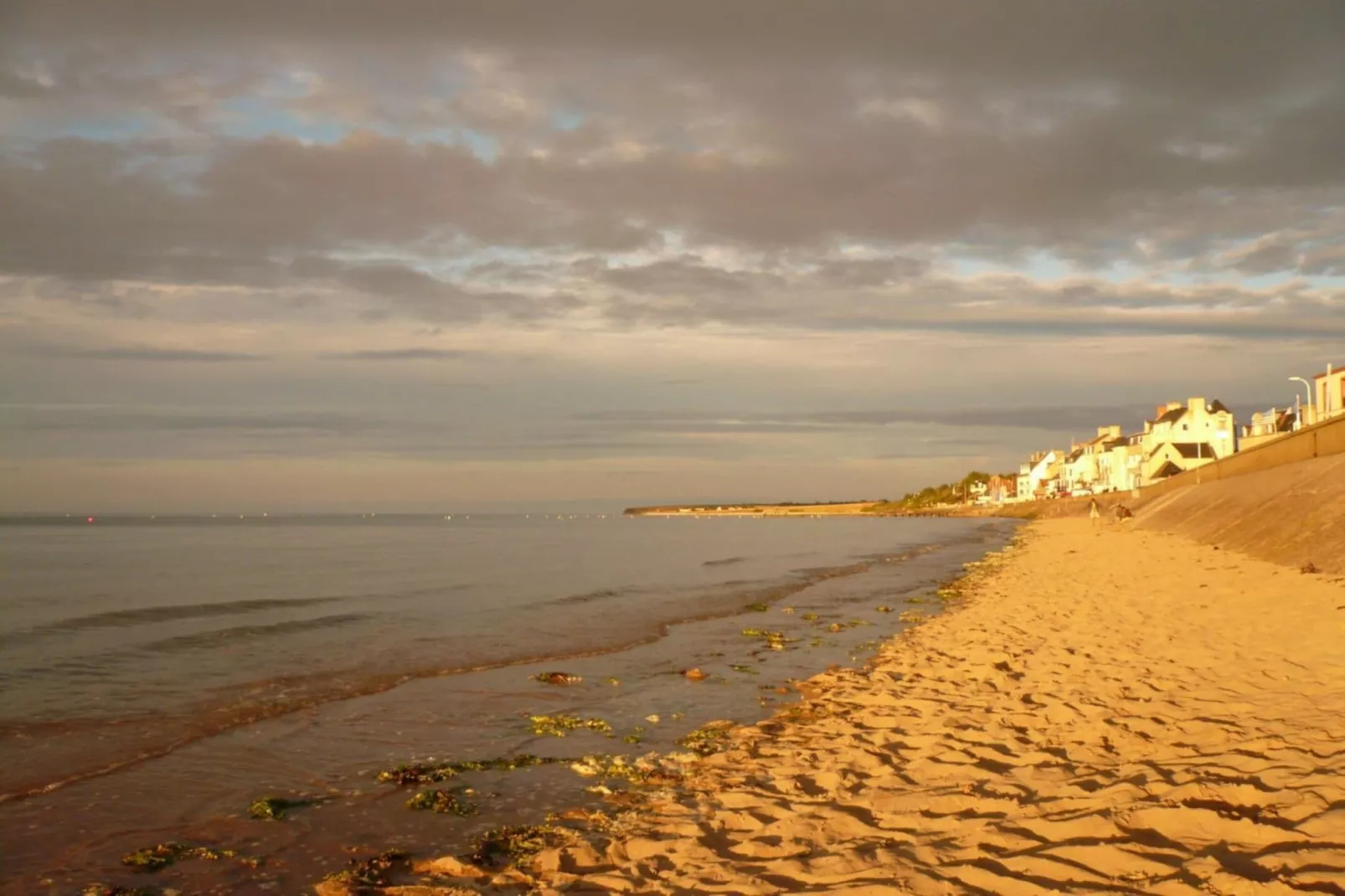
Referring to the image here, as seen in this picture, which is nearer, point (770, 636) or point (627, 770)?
point (627, 770)

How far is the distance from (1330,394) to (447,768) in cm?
5932

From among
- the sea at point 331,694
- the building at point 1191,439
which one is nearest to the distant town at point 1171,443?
the building at point 1191,439

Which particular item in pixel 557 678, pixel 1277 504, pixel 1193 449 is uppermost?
pixel 1193 449

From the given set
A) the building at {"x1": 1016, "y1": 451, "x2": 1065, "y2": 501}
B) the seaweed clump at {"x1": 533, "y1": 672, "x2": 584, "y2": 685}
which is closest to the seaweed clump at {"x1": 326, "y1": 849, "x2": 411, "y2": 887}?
the seaweed clump at {"x1": 533, "y1": 672, "x2": 584, "y2": 685}

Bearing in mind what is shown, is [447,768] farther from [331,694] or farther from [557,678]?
[557,678]

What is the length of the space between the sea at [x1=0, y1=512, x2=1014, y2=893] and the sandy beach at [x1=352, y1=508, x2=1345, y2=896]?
1273mm

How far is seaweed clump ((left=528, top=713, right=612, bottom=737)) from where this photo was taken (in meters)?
10.9

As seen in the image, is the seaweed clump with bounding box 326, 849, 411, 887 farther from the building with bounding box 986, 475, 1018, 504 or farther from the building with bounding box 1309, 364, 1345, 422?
the building with bounding box 986, 475, 1018, 504

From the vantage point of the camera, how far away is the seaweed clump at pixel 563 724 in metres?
10.9

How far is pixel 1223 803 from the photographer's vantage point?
6.14 meters

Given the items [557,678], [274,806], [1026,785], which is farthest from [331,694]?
[1026,785]

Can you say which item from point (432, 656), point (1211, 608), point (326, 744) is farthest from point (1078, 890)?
point (1211, 608)

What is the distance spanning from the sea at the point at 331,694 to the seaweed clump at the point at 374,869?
0.63 feet

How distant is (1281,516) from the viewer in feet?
96.3
